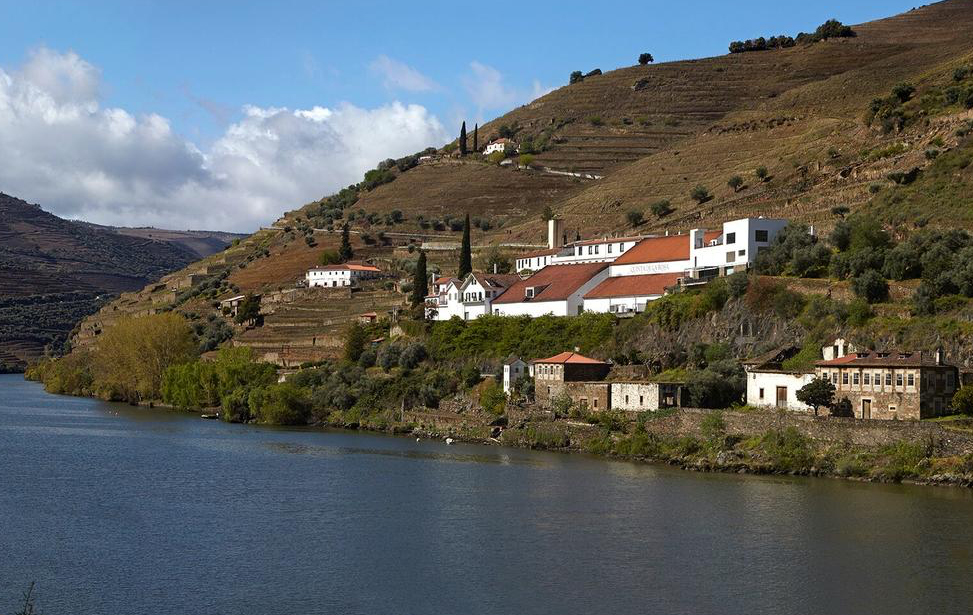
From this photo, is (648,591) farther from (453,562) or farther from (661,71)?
(661,71)

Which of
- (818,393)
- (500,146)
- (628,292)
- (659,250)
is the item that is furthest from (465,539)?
(500,146)

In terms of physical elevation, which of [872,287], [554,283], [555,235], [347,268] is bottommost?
[872,287]

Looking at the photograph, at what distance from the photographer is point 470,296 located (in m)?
76.6

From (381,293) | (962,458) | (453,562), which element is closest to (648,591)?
(453,562)

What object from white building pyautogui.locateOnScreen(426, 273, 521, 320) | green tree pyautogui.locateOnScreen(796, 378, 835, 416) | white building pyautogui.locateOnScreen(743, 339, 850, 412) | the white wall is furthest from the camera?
white building pyautogui.locateOnScreen(426, 273, 521, 320)

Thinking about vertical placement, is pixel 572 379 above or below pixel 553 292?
below

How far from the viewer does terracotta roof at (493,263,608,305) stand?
70.4 metres

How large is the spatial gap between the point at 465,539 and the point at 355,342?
1698 inches

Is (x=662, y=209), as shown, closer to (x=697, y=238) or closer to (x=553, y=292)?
(x=553, y=292)

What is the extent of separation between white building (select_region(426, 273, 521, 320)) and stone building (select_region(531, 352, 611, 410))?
46.9ft

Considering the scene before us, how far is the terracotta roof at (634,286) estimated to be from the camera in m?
65.8

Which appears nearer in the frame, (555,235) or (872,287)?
(872,287)

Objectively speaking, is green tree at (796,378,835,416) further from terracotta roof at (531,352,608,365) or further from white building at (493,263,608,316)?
white building at (493,263,608,316)

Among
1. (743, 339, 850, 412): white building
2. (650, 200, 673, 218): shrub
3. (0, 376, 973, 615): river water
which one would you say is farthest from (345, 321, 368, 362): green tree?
(743, 339, 850, 412): white building
